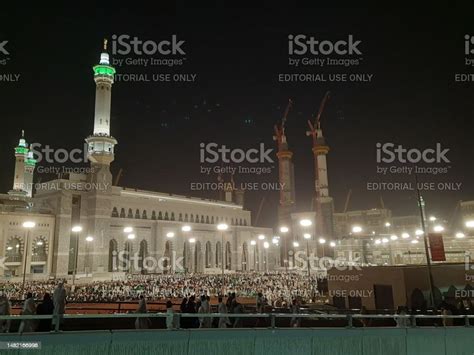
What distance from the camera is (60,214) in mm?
48125

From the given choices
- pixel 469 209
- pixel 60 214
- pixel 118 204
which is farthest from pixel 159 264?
pixel 469 209

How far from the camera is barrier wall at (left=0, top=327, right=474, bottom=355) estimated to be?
6346mm

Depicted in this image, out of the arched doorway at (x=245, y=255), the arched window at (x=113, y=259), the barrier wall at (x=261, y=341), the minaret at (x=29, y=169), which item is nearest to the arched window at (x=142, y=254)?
the arched window at (x=113, y=259)

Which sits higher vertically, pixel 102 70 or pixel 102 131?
pixel 102 70

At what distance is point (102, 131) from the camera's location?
5469 cm

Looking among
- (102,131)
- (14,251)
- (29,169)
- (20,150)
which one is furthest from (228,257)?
(29,169)

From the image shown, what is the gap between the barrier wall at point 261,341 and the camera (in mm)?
6346

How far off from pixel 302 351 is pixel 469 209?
6932cm

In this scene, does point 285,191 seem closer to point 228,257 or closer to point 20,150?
point 228,257

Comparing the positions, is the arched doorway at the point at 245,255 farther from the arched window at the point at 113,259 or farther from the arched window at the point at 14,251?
the arched window at the point at 14,251

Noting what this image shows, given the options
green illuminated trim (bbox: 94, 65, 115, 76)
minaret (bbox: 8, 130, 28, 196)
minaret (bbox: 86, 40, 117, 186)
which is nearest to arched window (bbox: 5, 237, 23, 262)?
minaret (bbox: 86, 40, 117, 186)

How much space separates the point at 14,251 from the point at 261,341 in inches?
1892

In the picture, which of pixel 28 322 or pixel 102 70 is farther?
pixel 102 70

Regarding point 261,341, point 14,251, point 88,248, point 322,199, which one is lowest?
point 261,341
